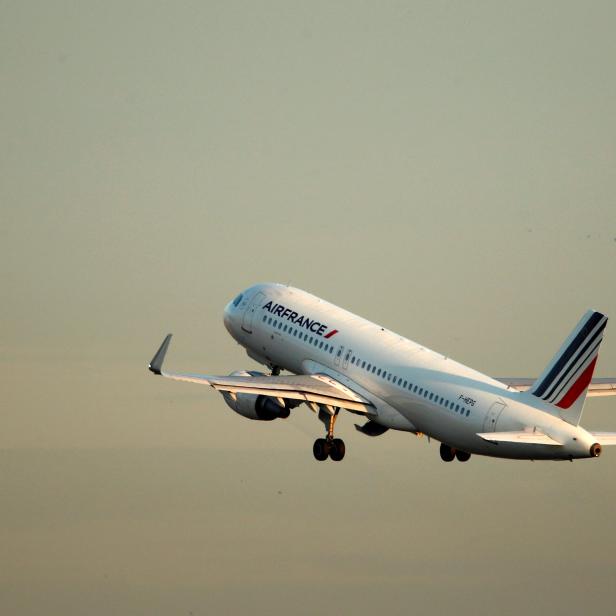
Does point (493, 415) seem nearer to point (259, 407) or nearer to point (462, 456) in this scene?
point (462, 456)

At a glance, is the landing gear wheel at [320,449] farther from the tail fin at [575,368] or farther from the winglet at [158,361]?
the tail fin at [575,368]

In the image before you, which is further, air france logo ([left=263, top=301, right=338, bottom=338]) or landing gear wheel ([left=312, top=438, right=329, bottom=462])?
air france logo ([left=263, top=301, right=338, bottom=338])

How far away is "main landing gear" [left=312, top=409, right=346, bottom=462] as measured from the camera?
4023 inches

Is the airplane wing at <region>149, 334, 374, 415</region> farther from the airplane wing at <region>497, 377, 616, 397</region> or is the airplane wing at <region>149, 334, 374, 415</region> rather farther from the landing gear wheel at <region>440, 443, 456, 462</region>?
the airplane wing at <region>497, 377, 616, 397</region>

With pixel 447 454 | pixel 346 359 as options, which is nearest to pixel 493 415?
pixel 447 454

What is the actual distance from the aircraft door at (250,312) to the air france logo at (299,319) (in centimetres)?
81

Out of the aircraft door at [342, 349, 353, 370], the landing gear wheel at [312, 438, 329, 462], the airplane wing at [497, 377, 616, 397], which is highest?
the airplane wing at [497, 377, 616, 397]

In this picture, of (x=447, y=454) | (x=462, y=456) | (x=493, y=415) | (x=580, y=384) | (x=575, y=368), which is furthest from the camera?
(x=447, y=454)

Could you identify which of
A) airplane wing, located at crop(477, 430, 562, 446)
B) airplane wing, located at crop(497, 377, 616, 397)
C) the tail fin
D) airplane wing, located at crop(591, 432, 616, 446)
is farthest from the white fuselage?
airplane wing, located at crop(497, 377, 616, 397)

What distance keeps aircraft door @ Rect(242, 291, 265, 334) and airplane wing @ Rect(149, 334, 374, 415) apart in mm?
6825

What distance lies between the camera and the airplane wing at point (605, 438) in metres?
93.0

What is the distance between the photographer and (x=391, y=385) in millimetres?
99688

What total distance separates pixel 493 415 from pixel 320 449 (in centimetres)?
1106

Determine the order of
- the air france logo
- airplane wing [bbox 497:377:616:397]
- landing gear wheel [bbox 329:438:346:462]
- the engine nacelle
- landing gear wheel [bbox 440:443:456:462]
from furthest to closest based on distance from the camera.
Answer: airplane wing [bbox 497:377:616:397]
the air france logo
landing gear wheel [bbox 440:443:456:462]
the engine nacelle
landing gear wheel [bbox 329:438:346:462]
